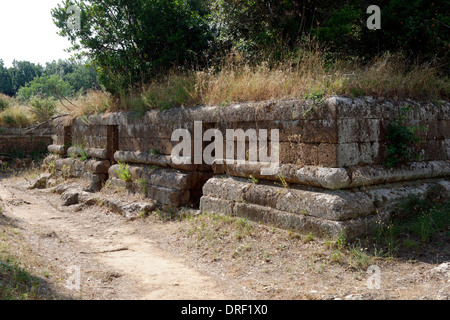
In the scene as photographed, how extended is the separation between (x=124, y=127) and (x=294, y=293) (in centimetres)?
697

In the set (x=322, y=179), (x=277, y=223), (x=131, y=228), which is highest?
(x=322, y=179)

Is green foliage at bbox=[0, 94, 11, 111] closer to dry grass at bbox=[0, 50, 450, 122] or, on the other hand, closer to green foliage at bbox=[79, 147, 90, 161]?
green foliage at bbox=[79, 147, 90, 161]

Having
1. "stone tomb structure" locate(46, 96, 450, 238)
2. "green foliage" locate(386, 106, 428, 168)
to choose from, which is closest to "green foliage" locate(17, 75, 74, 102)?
"stone tomb structure" locate(46, 96, 450, 238)

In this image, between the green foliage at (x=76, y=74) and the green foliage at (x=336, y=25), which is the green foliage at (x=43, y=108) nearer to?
the green foliage at (x=336, y=25)

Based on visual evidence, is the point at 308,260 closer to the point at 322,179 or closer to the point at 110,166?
the point at 322,179

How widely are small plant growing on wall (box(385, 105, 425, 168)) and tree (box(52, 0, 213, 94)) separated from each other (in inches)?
238

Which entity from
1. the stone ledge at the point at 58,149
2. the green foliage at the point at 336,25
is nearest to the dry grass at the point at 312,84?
the green foliage at the point at 336,25

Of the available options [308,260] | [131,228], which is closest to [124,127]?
[131,228]

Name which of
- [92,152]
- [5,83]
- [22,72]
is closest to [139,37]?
[92,152]

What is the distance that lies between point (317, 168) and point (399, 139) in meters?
1.44

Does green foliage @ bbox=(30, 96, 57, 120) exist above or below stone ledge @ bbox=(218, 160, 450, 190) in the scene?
above

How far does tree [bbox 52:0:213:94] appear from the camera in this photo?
1088cm

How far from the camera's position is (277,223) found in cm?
599

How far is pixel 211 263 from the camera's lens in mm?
5727
